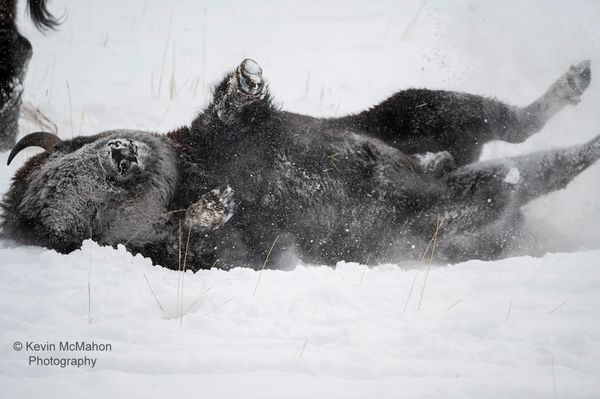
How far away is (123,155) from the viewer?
11.4 ft

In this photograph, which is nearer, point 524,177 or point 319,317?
point 319,317

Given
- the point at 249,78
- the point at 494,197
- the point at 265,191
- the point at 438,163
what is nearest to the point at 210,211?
the point at 265,191

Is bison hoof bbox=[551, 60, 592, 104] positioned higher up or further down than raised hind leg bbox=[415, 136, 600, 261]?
higher up

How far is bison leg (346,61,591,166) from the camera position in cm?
473

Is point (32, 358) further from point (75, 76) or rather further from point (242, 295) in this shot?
point (75, 76)

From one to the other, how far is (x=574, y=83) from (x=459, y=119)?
1131mm

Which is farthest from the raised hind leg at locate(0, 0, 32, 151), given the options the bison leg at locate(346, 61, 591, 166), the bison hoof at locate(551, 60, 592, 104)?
the bison hoof at locate(551, 60, 592, 104)

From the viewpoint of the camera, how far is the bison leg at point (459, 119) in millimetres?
4730

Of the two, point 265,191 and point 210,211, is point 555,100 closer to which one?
point 265,191

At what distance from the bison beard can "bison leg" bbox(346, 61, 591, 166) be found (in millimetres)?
→ 128

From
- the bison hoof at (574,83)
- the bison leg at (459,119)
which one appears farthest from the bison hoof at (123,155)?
the bison hoof at (574,83)

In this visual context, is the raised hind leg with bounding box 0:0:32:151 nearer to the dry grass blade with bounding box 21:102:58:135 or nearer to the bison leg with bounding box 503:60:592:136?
the dry grass blade with bounding box 21:102:58:135

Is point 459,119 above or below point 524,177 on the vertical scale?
above

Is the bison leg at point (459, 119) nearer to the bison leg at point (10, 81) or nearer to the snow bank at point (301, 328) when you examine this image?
the snow bank at point (301, 328)
